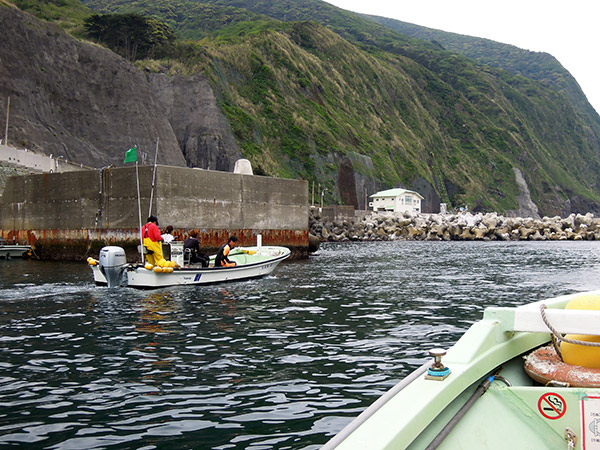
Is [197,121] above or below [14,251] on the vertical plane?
above

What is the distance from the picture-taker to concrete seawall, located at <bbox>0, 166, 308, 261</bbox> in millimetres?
26516

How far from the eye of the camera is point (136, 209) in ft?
86.9

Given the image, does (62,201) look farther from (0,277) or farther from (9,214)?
(0,277)

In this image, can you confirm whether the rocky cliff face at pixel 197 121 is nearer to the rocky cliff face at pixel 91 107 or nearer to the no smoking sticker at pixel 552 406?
the rocky cliff face at pixel 91 107

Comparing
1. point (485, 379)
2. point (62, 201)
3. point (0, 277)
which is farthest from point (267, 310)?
point (62, 201)

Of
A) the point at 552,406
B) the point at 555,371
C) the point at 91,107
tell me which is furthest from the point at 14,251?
the point at 91,107

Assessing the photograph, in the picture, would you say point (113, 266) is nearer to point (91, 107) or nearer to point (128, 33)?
point (91, 107)

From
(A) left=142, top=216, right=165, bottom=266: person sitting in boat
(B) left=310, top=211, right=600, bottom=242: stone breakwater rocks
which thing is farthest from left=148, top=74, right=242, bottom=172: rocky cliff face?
(A) left=142, top=216, right=165, bottom=266: person sitting in boat

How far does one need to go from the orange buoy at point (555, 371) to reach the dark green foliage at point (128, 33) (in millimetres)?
88852

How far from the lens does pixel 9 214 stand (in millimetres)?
32625

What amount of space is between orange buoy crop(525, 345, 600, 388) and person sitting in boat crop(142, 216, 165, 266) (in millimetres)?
12783

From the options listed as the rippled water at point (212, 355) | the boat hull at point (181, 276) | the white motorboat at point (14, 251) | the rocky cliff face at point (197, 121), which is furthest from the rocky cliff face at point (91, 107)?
the rippled water at point (212, 355)

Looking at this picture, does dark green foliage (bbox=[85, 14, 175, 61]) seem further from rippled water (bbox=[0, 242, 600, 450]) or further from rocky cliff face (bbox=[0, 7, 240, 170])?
rippled water (bbox=[0, 242, 600, 450])

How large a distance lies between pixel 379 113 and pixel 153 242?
104494 millimetres
